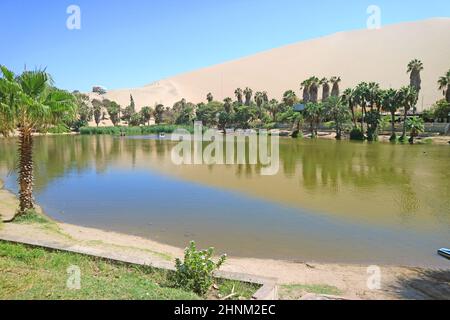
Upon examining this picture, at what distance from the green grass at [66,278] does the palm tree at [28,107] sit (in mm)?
5267

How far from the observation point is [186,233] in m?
14.0

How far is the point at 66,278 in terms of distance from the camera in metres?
6.95

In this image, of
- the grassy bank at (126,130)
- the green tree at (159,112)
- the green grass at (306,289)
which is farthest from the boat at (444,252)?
the green tree at (159,112)

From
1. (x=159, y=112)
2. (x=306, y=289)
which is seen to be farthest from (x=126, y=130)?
(x=306, y=289)

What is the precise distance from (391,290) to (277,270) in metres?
2.64

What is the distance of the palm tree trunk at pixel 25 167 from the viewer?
13805 mm

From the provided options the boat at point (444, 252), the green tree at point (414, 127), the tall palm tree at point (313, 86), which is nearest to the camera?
the boat at point (444, 252)

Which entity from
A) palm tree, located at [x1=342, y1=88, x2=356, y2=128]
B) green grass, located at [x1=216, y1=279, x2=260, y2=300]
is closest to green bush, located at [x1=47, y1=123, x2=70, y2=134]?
green grass, located at [x1=216, y1=279, x2=260, y2=300]

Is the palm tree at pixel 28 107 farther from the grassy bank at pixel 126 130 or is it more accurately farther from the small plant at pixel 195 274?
the grassy bank at pixel 126 130

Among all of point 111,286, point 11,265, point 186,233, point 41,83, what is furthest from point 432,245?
point 41,83

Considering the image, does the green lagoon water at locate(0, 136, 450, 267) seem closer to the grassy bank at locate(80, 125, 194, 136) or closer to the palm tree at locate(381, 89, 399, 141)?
the palm tree at locate(381, 89, 399, 141)

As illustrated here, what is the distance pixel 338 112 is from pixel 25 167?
67.1 metres

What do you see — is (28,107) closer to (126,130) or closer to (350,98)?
(350,98)
